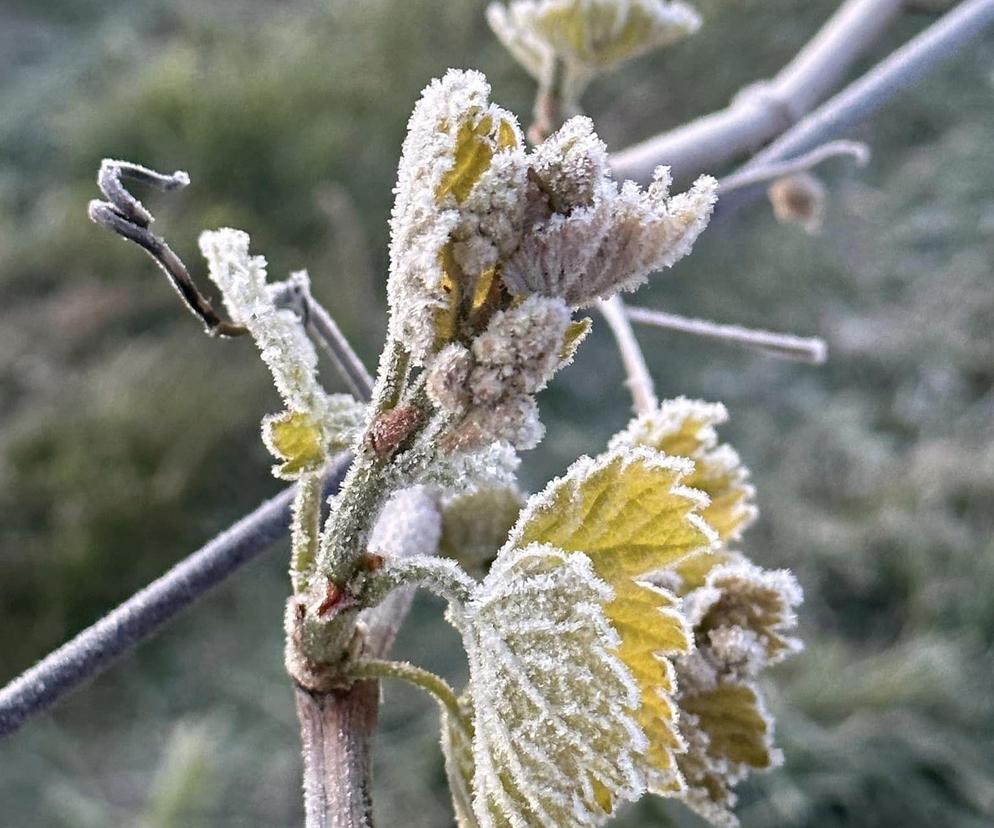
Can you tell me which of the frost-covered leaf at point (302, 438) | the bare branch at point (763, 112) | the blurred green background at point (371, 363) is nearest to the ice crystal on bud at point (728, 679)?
the frost-covered leaf at point (302, 438)

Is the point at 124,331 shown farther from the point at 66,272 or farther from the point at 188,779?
the point at 188,779

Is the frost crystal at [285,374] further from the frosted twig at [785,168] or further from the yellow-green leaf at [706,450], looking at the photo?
the frosted twig at [785,168]

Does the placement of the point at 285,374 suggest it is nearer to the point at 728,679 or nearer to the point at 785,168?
the point at 728,679

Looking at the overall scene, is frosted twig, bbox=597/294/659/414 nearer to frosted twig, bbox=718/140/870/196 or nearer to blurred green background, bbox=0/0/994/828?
frosted twig, bbox=718/140/870/196

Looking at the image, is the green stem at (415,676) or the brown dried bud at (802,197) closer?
the green stem at (415,676)

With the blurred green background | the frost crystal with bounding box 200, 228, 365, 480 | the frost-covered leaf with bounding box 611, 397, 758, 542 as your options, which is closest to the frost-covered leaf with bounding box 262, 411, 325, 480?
the frost crystal with bounding box 200, 228, 365, 480

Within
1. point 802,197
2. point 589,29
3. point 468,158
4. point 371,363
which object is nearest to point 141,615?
point 468,158
